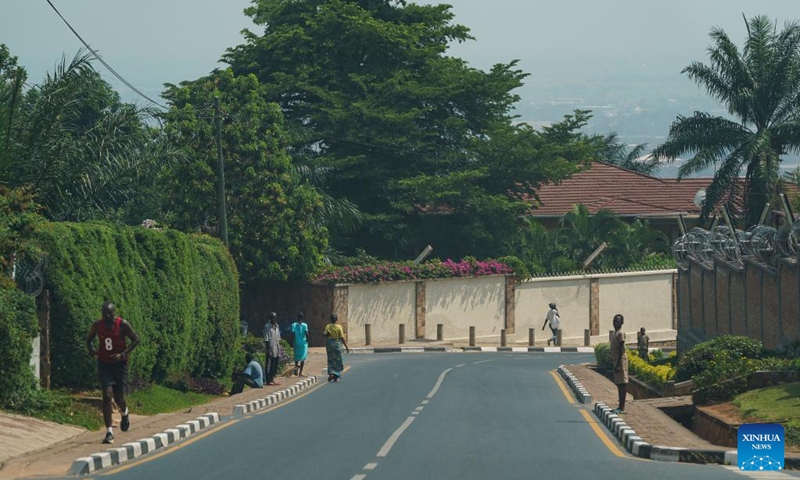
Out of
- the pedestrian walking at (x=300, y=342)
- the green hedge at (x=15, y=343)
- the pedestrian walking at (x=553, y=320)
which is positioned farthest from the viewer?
the pedestrian walking at (x=553, y=320)

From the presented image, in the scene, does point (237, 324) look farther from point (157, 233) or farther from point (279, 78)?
point (279, 78)

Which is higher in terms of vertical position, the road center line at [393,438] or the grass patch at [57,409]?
the grass patch at [57,409]

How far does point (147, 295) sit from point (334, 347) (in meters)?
7.76

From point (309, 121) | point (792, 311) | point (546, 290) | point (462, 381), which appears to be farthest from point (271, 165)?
point (792, 311)

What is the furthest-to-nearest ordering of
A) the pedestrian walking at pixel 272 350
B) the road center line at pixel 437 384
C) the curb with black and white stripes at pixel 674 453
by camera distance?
the pedestrian walking at pixel 272 350 → the road center line at pixel 437 384 → the curb with black and white stripes at pixel 674 453

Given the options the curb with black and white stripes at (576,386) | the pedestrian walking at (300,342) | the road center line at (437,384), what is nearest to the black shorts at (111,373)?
the road center line at (437,384)

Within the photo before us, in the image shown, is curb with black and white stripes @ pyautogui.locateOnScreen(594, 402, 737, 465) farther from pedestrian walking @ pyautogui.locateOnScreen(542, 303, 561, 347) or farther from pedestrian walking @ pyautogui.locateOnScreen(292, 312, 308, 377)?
pedestrian walking @ pyautogui.locateOnScreen(542, 303, 561, 347)

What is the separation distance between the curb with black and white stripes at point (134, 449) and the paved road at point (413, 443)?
0.27 metres

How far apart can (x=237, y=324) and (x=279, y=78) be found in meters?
26.7

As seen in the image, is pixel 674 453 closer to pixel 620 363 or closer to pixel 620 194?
pixel 620 363

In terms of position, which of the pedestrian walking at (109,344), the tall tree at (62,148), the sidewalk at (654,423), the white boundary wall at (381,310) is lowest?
the sidewalk at (654,423)

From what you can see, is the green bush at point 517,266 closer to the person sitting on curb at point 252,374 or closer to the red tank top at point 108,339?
the person sitting on curb at point 252,374

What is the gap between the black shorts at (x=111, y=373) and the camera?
17.3 m

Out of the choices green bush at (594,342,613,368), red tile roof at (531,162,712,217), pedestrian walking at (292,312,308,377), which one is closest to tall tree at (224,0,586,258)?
red tile roof at (531,162,712,217)
